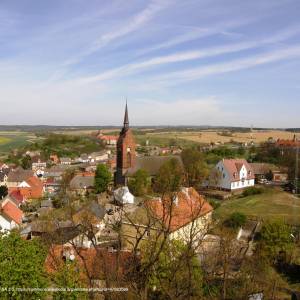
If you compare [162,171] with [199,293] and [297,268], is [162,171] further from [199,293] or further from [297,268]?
[199,293]

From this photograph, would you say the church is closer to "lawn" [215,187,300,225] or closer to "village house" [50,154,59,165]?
"lawn" [215,187,300,225]

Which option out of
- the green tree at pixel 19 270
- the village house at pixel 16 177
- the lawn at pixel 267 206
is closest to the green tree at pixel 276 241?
the lawn at pixel 267 206

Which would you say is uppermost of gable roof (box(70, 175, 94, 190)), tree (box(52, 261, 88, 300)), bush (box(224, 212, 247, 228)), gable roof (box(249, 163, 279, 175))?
tree (box(52, 261, 88, 300))

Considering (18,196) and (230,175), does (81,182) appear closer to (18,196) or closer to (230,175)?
(18,196)

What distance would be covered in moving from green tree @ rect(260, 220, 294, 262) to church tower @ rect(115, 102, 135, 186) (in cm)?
2767

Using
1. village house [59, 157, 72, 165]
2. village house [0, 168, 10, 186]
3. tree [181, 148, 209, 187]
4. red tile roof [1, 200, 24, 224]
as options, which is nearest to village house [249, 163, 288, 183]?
tree [181, 148, 209, 187]

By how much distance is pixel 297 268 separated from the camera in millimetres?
21422

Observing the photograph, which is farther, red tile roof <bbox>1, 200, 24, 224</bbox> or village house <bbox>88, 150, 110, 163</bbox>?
village house <bbox>88, 150, 110, 163</bbox>

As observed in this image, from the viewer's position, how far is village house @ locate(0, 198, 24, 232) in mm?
32000

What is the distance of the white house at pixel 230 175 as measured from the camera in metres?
46.6

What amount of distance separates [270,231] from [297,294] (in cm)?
558

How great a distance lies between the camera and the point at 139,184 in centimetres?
4303

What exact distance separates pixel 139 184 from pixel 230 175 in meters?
11.0

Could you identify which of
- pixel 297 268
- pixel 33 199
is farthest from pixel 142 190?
pixel 297 268
